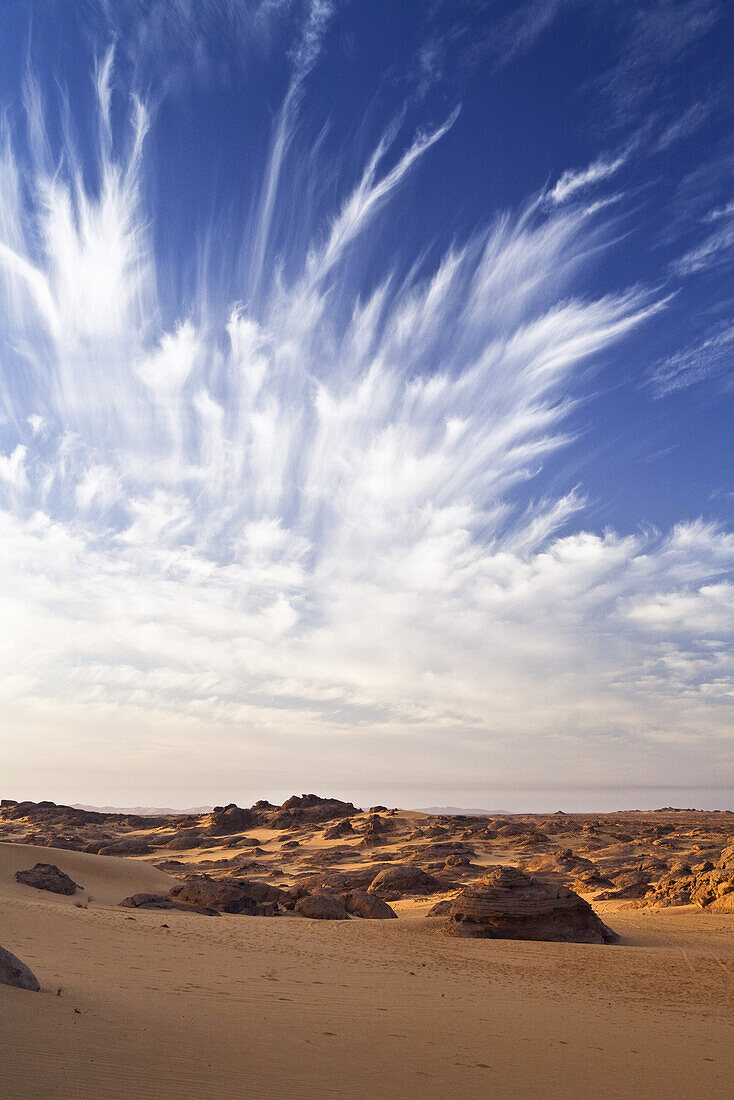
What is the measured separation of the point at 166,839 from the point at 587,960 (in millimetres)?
39926

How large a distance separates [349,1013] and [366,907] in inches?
485

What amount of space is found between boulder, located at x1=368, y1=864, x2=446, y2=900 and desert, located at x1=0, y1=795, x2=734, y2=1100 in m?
0.11

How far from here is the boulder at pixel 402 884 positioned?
26406mm

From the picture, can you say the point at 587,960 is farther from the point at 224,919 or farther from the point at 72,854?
the point at 72,854

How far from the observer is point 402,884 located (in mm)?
26797

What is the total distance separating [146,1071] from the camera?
5938 mm

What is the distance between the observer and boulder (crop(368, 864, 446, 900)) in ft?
86.6

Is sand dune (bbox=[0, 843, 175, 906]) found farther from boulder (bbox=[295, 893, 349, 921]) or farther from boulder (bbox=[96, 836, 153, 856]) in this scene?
boulder (bbox=[96, 836, 153, 856])

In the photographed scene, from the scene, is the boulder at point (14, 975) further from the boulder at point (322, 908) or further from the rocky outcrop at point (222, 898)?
the rocky outcrop at point (222, 898)

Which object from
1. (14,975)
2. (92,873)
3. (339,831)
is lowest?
(92,873)

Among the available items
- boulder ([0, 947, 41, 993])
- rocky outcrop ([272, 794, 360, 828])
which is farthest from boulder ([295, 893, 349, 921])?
rocky outcrop ([272, 794, 360, 828])

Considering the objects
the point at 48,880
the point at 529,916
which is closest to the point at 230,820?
the point at 48,880

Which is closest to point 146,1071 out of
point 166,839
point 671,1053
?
point 671,1053

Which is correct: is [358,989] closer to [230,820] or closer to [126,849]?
[126,849]
